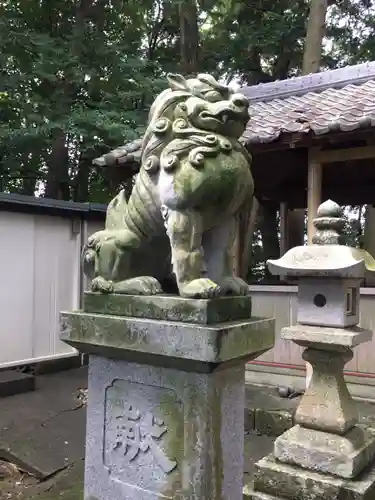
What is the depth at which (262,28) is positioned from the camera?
12.0 metres

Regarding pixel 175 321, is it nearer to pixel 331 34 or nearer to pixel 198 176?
pixel 198 176

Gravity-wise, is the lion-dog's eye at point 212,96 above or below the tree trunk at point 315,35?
below

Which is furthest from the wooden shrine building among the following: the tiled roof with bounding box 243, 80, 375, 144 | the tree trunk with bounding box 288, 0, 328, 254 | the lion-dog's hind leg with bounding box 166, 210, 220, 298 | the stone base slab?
the lion-dog's hind leg with bounding box 166, 210, 220, 298

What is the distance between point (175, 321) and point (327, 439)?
6.92 ft

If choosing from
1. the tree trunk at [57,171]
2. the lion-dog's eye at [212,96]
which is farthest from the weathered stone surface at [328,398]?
the tree trunk at [57,171]

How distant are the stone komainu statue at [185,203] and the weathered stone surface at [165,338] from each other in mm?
160

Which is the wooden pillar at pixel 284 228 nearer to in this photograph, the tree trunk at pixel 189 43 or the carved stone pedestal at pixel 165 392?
the tree trunk at pixel 189 43

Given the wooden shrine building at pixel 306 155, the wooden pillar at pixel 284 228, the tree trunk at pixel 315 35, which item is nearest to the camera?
the wooden shrine building at pixel 306 155

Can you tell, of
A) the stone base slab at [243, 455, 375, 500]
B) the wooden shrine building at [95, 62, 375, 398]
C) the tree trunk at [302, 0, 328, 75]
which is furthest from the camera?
the tree trunk at [302, 0, 328, 75]

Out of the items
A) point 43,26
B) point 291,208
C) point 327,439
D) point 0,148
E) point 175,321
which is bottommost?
point 327,439

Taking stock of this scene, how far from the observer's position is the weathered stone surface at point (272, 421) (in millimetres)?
4770

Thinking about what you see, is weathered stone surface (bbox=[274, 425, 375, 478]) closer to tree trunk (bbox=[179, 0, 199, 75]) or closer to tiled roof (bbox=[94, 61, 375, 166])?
tiled roof (bbox=[94, 61, 375, 166])

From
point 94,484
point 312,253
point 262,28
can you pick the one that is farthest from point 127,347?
point 262,28

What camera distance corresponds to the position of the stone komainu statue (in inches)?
83.1
